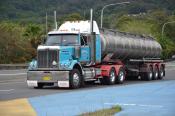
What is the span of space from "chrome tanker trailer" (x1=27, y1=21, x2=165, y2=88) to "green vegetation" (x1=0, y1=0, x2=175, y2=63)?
5.28 metres

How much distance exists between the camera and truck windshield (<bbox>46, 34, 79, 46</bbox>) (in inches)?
1039

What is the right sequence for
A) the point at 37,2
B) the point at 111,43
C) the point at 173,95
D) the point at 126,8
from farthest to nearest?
the point at 126,8
the point at 37,2
the point at 111,43
the point at 173,95

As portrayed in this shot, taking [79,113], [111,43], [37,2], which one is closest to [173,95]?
[79,113]

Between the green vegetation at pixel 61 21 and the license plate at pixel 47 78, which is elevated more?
the green vegetation at pixel 61 21

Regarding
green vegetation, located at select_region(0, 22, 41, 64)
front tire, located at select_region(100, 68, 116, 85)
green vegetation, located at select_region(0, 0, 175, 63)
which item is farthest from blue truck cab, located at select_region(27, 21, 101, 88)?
green vegetation, located at select_region(0, 22, 41, 64)

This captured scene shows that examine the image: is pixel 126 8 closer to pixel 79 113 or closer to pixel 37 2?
pixel 37 2

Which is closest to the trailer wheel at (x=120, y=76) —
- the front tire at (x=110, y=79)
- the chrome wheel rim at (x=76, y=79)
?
the front tire at (x=110, y=79)

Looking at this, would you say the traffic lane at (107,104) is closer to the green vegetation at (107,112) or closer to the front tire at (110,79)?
the green vegetation at (107,112)

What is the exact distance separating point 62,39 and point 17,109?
38.2 ft

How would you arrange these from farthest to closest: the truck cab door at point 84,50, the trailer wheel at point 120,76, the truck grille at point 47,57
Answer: the trailer wheel at point 120,76
the truck cab door at point 84,50
the truck grille at point 47,57

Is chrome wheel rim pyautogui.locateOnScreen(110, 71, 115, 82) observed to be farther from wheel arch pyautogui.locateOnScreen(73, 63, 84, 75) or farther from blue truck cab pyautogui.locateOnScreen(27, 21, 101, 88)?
wheel arch pyautogui.locateOnScreen(73, 63, 84, 75)

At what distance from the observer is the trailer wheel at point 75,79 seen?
24906 mm

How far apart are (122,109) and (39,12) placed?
91.3 metres

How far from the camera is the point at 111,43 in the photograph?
2998 centimetres
